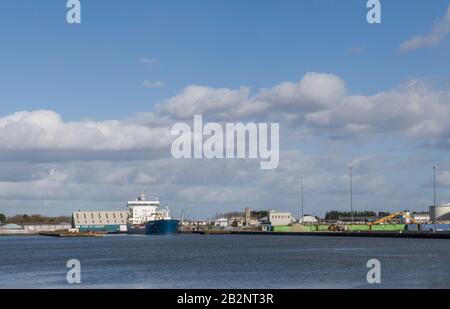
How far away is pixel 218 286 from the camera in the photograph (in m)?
55.5

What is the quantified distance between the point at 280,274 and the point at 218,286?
11.3m

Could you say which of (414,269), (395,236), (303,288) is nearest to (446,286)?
(303,288)

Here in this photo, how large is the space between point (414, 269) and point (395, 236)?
10183 cm
